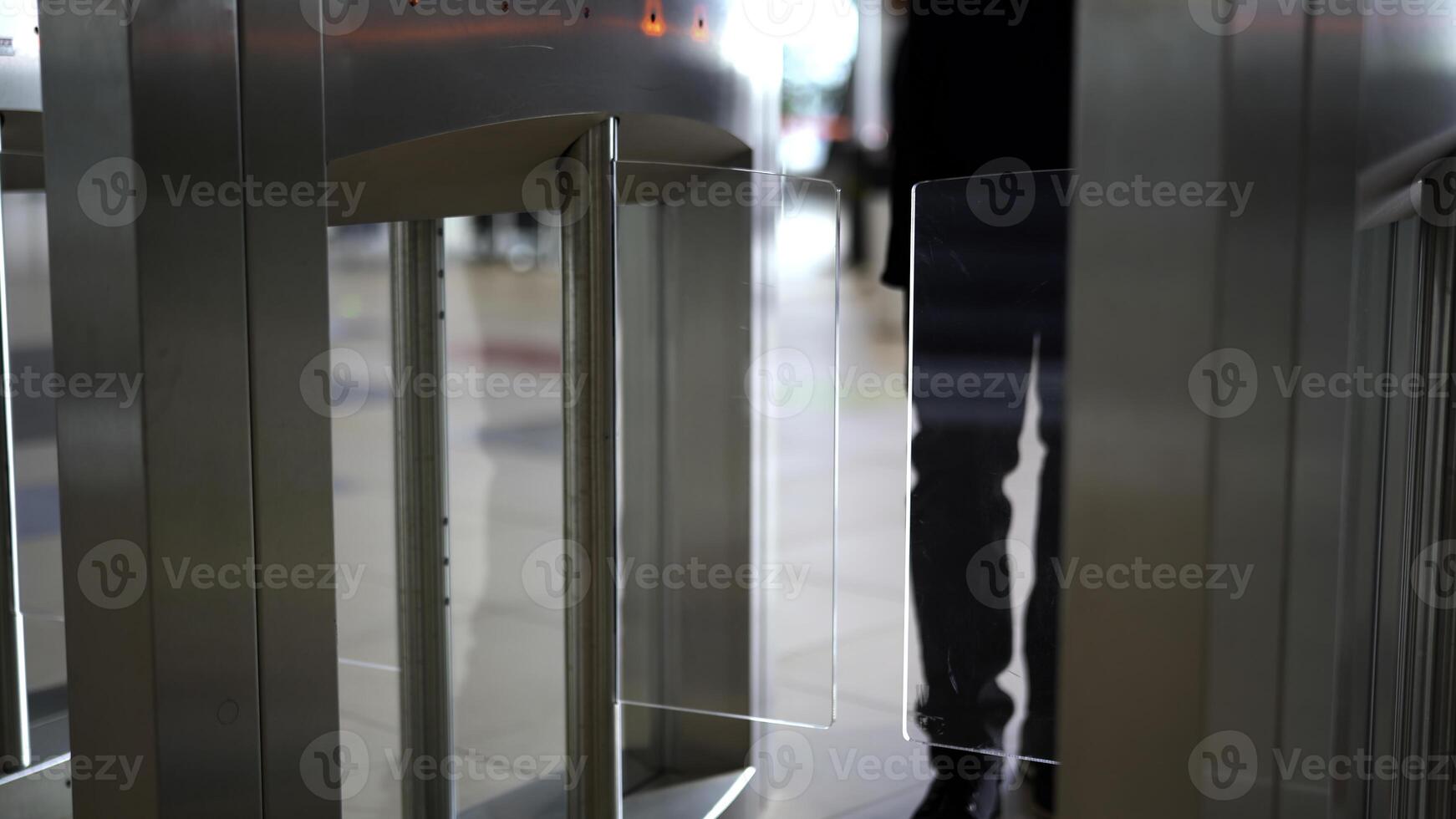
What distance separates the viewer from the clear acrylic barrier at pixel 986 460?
1370mm

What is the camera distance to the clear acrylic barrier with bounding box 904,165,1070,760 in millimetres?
1370

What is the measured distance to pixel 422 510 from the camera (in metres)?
1.87

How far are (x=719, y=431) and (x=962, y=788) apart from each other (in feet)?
2.57

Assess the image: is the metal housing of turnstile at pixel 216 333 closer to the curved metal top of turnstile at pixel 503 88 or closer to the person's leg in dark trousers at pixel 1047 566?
the curved metal top of turnstile at pixel 503 88

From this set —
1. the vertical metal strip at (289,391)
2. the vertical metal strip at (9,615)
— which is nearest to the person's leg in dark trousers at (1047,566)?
the vertical metal strip at (289,391)

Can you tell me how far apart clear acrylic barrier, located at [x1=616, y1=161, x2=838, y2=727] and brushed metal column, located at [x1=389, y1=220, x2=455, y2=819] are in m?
0.29

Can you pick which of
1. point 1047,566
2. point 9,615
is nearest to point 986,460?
point 1047,566

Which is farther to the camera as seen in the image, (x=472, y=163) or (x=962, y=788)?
(x=962, y=788)

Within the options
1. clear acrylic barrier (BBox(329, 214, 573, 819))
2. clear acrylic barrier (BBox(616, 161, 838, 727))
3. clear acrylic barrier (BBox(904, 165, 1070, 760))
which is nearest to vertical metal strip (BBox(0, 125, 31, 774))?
clear acrylic barrier (BBox(329, 214, 573, 819))

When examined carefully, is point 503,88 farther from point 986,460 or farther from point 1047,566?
point 1047,566

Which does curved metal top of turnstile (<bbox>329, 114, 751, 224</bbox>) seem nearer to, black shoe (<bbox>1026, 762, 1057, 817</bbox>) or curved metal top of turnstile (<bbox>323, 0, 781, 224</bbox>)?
curved metal top of turnstile (<bbox>323, 0, 781, 224</bbox>)

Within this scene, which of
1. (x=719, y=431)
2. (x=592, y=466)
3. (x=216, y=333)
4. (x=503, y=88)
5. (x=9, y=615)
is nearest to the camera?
(x=216, y=333)

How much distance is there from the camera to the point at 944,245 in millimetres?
1410

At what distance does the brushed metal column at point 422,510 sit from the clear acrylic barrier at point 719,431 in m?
0.29
